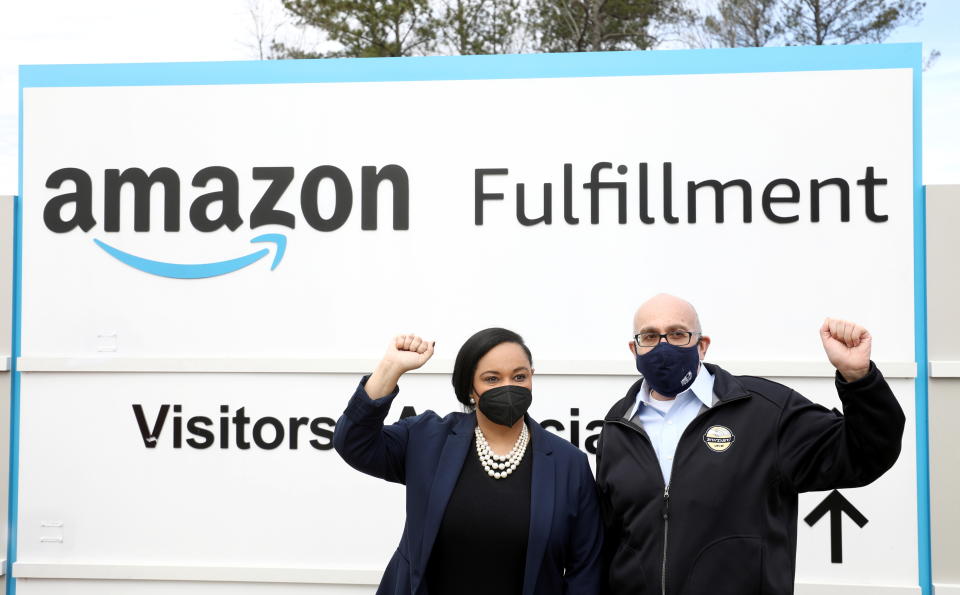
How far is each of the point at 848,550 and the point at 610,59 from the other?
2212mm

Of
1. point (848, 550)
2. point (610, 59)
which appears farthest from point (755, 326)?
point (610, 59)

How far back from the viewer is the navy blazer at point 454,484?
7.26 ft

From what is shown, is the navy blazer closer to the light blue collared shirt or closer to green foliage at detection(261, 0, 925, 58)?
the light blue collared shirt

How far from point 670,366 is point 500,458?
0.54m

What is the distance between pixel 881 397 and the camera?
6.49 ft

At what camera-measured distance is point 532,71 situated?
3.42 meters

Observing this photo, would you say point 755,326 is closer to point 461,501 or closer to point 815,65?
point 815,65

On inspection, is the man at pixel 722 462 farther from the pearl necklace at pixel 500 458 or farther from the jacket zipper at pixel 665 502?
the pearl necklace at pixel 500 458

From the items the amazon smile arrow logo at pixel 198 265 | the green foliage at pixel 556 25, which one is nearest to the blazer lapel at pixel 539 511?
the amazon smile arrow logo at pixel 198 265

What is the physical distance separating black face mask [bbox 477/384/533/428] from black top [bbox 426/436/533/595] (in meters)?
0.19

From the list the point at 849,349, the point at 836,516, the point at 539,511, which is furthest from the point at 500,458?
the point at 836,516

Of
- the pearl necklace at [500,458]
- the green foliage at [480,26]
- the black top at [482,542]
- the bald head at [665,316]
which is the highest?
the green foliage at [480,26]

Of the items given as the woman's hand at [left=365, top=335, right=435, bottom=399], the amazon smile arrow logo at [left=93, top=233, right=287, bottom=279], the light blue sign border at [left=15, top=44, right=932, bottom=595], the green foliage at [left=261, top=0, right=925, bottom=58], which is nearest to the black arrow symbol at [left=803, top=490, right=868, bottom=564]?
the light blue sign border at [left=15, top=44, right=932, bottom=595]

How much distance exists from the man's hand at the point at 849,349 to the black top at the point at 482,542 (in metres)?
0.88
